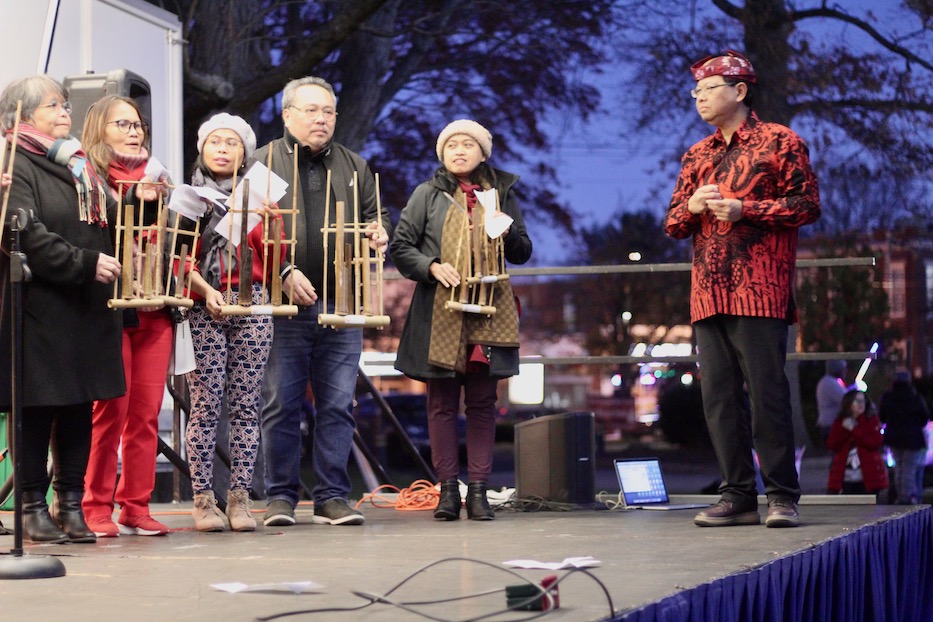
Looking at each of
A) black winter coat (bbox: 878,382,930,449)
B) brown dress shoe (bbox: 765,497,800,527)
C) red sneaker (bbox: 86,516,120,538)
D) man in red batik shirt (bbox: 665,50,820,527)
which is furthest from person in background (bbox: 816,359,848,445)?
red sneaker (bbox: 86,516,120,538)

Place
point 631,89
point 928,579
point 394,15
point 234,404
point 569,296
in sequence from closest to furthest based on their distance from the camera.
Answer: point 234,404, point 928,579, point 394,15, point 631,89, point 569,296

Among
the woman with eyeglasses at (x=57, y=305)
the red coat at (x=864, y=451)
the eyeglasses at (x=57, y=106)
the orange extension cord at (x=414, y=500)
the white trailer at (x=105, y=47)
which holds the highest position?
the white trailer at (x=105, y=47)

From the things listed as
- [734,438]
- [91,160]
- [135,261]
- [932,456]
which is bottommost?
[932,456]

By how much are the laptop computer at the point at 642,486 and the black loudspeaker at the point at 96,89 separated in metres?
2.47

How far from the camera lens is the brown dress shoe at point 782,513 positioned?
4.43 metres

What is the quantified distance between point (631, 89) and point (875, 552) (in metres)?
10.2

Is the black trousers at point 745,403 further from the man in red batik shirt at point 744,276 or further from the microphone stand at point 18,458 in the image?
the microphone stand at point 18,458

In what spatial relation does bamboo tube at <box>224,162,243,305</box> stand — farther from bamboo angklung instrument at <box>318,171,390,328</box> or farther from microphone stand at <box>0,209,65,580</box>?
microphone stand at <box>0,209,65,580</box>

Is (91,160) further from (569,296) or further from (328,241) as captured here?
(569,296)

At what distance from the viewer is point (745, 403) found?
4793 mm

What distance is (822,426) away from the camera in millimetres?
11625

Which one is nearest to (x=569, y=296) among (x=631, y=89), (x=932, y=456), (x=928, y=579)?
(x=631, y=89)

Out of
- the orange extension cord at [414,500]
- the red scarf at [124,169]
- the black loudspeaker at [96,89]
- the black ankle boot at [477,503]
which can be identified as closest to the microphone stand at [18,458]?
the red scarf at [124,169]

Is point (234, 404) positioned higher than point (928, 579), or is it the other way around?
point (234, 404)
